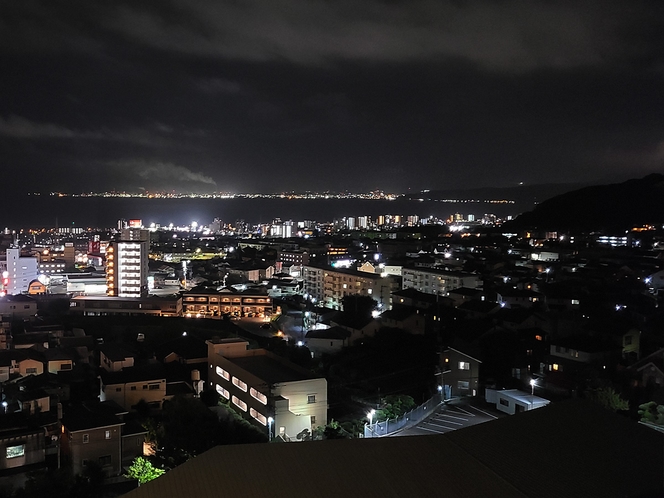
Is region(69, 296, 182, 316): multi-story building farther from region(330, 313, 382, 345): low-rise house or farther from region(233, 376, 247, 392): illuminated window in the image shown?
region(233, 376, 247, 392): illuminated window

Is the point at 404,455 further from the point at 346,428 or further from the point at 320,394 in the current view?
the point at 320,394

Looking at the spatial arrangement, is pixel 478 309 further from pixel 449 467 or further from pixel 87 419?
pixel 449 467

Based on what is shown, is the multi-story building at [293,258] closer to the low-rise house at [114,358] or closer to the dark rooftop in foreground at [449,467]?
the low-rise house at [114,358]

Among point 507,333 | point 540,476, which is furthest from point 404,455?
point 507,333

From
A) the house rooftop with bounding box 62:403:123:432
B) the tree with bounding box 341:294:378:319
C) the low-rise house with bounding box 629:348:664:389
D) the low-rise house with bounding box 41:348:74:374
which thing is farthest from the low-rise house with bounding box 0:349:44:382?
the low-rise house with bounding box 629:348:664:389

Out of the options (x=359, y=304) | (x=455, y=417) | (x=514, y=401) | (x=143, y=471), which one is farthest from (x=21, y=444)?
(x=359, y=304)

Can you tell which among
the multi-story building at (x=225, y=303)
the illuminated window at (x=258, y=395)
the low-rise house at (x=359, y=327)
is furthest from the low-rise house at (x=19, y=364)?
the multi-story building at (x=225, y=303)
